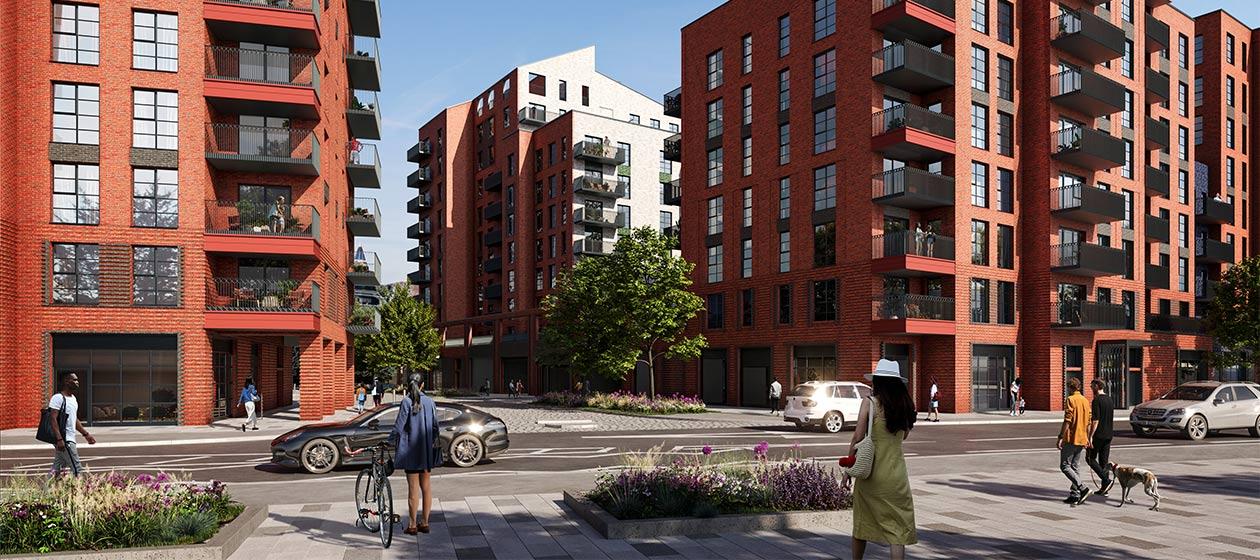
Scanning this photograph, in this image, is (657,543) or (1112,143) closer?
(657,543)

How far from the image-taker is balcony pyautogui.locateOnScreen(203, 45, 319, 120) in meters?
30.6

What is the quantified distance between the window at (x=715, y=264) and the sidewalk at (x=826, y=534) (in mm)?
35960

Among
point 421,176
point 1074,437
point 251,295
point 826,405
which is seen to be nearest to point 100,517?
point 1074,437

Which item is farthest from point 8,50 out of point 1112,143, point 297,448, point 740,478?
point 1112,143

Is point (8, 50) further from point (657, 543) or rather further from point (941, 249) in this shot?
point (941, 249)

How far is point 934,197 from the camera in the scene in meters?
38.3

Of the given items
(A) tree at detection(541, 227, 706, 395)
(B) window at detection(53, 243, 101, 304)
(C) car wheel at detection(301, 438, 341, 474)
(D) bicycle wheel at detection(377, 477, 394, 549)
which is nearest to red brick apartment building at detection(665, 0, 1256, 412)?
(A) tree at detection(541, 227, 706, 395)

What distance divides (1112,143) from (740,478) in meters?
40.0

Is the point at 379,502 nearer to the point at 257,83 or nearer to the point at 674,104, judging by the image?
the point at 257,83

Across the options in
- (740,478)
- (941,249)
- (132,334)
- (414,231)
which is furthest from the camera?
(414,231)

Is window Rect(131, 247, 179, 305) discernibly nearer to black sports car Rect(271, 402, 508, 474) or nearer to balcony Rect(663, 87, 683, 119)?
black sports car Rect(271, 402, 508, 474)

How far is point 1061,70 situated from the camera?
4275 cm

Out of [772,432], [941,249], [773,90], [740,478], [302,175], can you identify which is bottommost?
[772,432]

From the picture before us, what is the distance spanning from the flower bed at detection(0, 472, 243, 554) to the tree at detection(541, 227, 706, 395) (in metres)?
32.9
